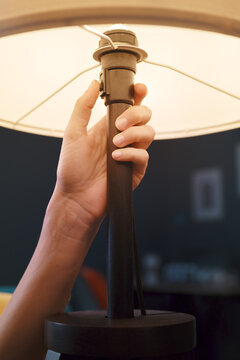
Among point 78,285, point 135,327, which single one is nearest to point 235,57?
point 135,327

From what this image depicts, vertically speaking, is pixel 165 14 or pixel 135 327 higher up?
pixel 165 14

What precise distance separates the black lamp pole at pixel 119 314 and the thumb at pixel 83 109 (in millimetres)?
55

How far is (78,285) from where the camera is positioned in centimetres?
201

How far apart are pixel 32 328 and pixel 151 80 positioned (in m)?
0.47

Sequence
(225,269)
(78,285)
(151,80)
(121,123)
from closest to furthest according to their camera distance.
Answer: (121,123) → (151,80) → (78,285) → (225,269)

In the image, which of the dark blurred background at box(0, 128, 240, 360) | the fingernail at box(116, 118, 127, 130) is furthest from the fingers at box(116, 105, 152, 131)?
the dark blurred background at box(0, 128, 240, 360)

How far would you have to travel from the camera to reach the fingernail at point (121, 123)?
0.56m

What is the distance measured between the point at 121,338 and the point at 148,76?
0.47m

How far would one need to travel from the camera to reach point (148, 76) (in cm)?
75

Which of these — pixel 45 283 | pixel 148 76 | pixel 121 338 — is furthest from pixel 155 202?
pixel 121 338

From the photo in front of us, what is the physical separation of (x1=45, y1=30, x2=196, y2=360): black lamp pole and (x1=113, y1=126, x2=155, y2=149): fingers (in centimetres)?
1

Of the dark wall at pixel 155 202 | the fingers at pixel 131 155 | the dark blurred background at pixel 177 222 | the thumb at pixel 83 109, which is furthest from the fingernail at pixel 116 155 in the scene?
the dark wall at pixel 155 202

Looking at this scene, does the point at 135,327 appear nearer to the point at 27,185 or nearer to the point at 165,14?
the point at 165,14

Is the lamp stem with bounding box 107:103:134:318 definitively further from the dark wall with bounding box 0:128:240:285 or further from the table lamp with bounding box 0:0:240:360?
the dark wall with bounding box 0:128:240:285
